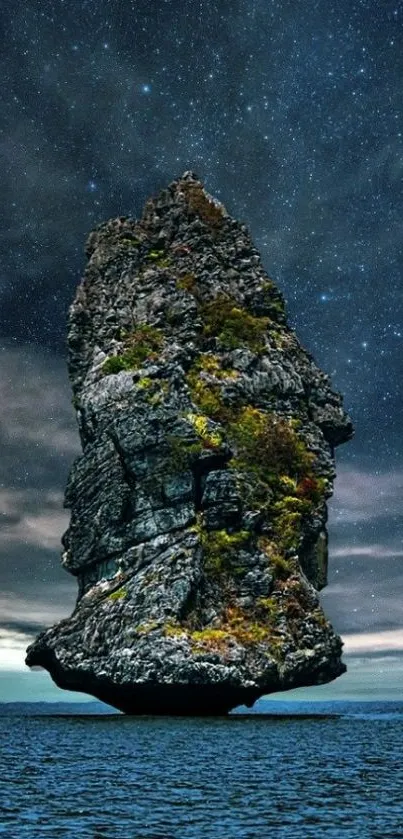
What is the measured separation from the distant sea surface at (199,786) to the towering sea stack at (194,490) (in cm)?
1101

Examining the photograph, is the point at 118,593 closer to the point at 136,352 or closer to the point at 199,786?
the point at 136,352

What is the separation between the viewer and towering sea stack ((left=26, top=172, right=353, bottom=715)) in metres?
69.8

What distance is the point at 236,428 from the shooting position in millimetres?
81375

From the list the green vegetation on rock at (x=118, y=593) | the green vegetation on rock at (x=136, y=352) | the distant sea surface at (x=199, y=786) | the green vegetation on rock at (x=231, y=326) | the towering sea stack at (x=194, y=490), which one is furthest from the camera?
the green vegetation on rock at (x=231, y=326)

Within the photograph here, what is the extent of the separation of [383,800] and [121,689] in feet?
141

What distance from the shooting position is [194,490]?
253ft

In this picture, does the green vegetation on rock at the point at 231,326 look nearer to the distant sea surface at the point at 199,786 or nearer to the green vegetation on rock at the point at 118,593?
the green vegetation on rock at the point at 118,593

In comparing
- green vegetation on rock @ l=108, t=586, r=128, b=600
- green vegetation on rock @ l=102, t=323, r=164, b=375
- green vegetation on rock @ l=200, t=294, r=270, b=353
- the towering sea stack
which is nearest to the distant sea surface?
the towering sea stack

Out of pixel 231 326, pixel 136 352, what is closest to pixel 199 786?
pixel 136 352

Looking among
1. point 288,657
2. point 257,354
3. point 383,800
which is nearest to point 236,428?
point 257,354

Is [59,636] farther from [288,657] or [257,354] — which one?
[257,354]

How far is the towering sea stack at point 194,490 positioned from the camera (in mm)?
69750

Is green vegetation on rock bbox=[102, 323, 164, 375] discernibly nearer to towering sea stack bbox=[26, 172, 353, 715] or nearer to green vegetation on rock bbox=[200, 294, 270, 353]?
towering sea stack bbox=[26, 172, 353, 715]

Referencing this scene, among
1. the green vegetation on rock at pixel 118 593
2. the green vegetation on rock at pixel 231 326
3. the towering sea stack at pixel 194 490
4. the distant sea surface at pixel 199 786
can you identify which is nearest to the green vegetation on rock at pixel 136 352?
the towering sea stack at pixel 194 490
